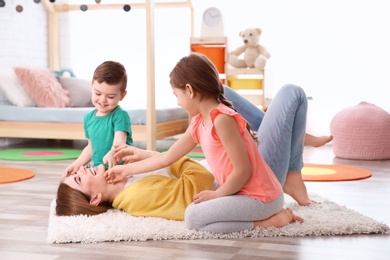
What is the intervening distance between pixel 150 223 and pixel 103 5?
3.72m

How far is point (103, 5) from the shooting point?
5297mm

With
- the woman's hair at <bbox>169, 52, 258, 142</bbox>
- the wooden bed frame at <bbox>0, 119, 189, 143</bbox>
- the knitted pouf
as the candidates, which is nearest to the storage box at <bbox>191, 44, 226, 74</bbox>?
the wooden bed frame at <bbox>0, 119, 189, 143</bbox>

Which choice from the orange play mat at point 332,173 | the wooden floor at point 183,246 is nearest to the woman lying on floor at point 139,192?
the wooden floor at point 183,246

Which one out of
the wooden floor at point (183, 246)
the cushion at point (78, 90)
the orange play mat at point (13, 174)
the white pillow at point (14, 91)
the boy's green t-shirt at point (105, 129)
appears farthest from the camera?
the cushion at point (78, 90)

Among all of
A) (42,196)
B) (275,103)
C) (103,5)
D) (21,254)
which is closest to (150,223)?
(21,254)

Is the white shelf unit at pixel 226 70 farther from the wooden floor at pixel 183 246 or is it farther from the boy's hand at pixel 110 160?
the boy's hand at pixel 110 160

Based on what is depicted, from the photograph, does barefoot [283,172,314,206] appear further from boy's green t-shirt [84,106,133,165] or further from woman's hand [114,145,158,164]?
boy's green t-shirt [84,106,133,165]

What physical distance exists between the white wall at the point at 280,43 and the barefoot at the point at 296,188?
2797 mm

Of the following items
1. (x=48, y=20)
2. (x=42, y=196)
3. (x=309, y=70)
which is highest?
(x=48, y=20)

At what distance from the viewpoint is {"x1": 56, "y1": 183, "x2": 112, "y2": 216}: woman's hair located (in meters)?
2.08

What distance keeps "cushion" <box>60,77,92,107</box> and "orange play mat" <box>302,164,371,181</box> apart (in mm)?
2057

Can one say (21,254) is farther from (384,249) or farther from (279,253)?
(384,249)

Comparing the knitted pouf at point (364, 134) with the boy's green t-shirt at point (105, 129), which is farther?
the knitted pouf at point (364, 134)

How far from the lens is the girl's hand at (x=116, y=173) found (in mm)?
2059
